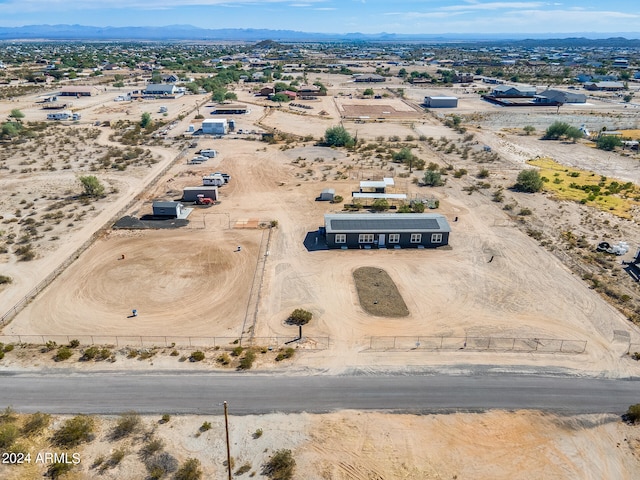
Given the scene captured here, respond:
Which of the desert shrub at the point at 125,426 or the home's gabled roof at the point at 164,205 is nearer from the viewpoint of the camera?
the desert shrub at the point at 125,426

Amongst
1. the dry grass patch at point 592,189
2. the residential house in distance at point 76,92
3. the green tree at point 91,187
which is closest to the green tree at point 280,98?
the residential house in distance at point 76,92

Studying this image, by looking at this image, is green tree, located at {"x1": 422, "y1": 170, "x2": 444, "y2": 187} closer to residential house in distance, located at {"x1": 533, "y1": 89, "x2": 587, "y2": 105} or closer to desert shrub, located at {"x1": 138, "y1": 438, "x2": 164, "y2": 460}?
desert shrub, located at {"x1": 138, "y1": 438, "x2": 164, "y2": 460}

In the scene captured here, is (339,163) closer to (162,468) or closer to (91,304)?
(91,304)

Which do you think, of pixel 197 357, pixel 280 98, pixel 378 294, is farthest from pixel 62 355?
pixel 280 98

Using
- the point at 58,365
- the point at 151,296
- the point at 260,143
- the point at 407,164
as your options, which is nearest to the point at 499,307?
the point at 151,296

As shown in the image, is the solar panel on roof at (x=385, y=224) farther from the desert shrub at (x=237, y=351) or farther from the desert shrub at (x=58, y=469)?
the desert shrub at (x=58, y=469)

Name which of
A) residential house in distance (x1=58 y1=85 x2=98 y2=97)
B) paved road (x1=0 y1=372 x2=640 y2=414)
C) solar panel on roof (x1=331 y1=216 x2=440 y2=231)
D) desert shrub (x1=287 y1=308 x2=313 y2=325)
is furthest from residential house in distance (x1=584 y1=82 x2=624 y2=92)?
residential house in distance (x1=58 y1=85 x2=98 y2=97)

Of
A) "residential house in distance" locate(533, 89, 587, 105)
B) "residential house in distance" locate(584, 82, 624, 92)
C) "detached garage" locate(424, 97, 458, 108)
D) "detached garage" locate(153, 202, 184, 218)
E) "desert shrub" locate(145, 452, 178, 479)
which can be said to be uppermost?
"residential house in distance" locate(584, 82, 624, 92)
